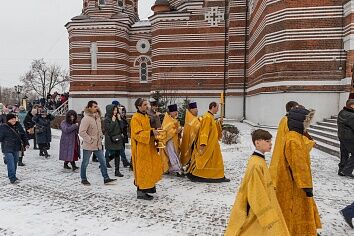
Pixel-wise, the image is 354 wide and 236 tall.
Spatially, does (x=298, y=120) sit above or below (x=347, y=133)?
above

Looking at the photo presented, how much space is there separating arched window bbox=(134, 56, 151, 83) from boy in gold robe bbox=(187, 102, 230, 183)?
66.1 feet

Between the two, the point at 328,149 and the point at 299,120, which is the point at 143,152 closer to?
the point at 299,120

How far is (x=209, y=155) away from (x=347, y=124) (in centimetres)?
315

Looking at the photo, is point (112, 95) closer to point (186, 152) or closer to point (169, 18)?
point (169, 18)

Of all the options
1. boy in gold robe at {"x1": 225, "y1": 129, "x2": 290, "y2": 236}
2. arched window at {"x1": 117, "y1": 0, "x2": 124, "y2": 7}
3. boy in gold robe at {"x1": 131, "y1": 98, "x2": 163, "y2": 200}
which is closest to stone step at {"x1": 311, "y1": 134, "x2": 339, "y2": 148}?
boy in gold robe at {"x1": 131, "y1": 98, "x2": 163, "y2": 200}

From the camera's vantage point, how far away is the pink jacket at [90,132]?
7.18 m

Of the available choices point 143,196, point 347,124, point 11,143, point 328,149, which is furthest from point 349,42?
point 11,143

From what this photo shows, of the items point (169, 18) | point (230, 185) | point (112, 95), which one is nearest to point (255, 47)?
point (169, 18)

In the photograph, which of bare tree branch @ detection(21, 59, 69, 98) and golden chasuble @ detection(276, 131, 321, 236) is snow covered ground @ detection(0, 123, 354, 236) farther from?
bare tree branch @ detection(21, 59, 69, 98)

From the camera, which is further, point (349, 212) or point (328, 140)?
point (328, 140)

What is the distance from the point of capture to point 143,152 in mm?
6090

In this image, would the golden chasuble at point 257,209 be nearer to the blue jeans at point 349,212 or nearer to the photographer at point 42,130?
the blue jeans at point 349,212

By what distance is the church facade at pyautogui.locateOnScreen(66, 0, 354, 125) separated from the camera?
15.4 metres

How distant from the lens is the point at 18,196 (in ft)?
21.6
